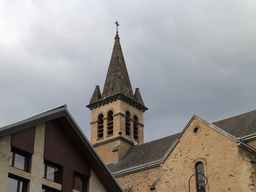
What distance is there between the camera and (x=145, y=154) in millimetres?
39469

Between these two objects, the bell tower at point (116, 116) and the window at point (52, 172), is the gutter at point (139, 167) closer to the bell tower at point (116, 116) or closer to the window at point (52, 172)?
the bell tower at point (116, 116)

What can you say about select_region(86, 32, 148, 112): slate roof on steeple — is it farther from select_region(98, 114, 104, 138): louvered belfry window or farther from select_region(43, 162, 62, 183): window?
select_region(43, 162, 62, 183): window

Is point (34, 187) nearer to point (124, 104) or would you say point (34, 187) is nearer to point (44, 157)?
point (44, 157)

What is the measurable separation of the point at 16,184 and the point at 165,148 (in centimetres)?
2494

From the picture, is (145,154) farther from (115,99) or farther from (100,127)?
(100,127)

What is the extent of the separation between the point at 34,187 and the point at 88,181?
303cm

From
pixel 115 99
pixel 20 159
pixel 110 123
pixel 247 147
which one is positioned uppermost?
pixel 115 99

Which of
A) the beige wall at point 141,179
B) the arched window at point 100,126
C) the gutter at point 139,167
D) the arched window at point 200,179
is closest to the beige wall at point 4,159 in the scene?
the arched window at point 200,179

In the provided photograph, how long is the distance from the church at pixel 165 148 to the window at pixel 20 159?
23.5 feet

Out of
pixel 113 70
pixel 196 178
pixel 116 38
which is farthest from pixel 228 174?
pixel 116 38

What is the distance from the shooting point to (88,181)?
17.4 m

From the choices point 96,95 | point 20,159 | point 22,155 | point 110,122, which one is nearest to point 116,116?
point 110,122

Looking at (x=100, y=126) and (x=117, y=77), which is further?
(x=117, y=77)

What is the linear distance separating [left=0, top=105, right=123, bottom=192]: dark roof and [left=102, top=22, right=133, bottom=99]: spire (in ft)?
97.8
